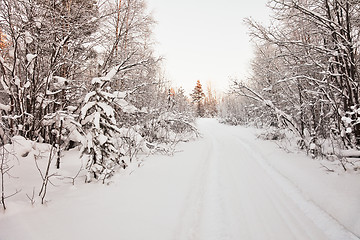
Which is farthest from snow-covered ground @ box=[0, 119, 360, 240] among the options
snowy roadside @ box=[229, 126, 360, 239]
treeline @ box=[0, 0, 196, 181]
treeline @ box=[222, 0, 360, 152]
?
treeline @ box=[222, 0, 360, 152]

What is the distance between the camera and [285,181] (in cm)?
402

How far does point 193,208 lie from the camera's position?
292 cm

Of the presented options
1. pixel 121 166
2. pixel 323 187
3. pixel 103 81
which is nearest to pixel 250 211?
pixel 323 187

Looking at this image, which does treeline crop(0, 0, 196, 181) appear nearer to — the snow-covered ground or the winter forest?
the winter forest

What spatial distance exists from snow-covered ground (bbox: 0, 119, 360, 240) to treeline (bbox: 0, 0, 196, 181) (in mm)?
705

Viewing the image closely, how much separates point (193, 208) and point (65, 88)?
3796 mm

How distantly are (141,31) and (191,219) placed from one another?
865 cm

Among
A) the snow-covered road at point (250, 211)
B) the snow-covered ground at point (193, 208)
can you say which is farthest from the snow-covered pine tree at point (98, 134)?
the snow-covered road at point (250, 211)

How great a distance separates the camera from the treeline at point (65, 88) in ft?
11.2

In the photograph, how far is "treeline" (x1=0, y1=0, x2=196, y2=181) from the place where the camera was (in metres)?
3.42

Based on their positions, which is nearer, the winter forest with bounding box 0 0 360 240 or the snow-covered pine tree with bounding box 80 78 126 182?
the winter forest with bounding box 0 0 360 240

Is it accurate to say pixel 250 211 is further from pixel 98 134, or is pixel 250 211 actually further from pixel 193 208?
pixel 98 134

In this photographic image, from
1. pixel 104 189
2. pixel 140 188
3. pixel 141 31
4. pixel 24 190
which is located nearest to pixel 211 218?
pixel 140 188

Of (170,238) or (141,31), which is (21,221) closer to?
(170,238)
